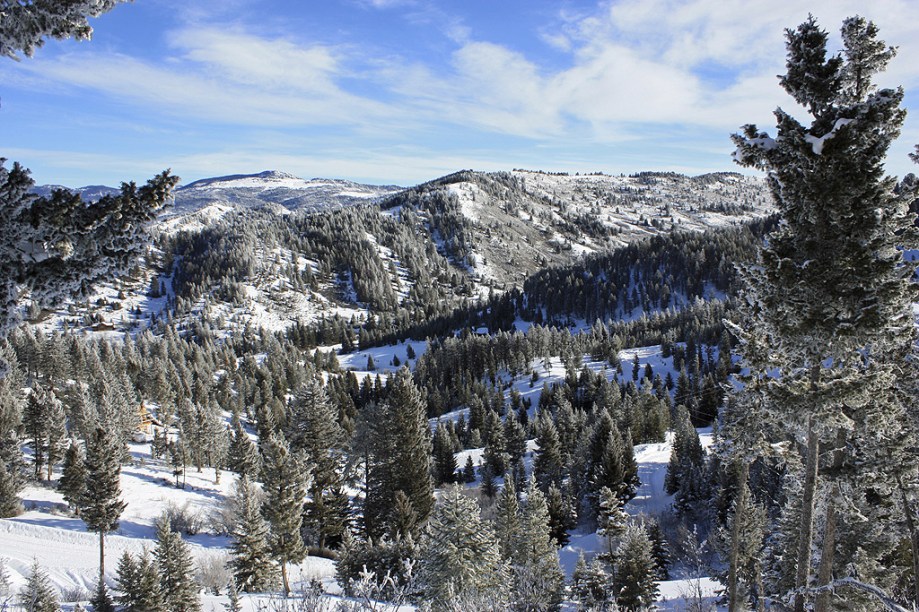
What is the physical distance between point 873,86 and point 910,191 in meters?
2.20

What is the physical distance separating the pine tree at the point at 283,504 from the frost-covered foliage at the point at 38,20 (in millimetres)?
28632

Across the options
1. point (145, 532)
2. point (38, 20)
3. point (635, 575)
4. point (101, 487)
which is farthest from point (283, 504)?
point (38, 20)

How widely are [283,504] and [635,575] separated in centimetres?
2068

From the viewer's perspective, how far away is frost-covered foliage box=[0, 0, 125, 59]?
533cm

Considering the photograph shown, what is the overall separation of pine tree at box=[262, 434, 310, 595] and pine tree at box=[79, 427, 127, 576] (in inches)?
333

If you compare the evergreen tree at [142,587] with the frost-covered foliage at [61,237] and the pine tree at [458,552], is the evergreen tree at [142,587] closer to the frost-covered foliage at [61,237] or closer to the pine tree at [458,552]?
the pine tree at [458,552]

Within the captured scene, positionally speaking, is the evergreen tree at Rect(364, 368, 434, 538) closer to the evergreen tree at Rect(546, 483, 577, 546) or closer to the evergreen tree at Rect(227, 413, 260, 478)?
the evergreen tree at Rect(546, 483, 577, 546)

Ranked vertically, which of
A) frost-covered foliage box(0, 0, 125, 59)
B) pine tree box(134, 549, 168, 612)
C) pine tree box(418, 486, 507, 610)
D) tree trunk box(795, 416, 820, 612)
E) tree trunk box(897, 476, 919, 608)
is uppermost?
frost-covered foliage box(0, 0, 125, 59)

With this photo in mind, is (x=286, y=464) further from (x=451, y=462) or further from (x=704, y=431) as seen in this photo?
(x=704, y=431)

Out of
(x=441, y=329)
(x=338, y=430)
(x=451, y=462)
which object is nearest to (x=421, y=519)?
(x=338, y=430)

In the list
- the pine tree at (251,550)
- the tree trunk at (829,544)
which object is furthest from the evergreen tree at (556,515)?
the tree trunk at (829,544)

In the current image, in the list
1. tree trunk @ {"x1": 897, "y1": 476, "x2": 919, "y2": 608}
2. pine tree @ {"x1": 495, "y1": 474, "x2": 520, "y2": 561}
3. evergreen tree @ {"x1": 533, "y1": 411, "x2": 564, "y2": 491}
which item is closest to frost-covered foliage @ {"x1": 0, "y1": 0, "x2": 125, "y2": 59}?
tree trunk @ {"x1": 897, "y1": 476, "x2": 919, "y2": 608}

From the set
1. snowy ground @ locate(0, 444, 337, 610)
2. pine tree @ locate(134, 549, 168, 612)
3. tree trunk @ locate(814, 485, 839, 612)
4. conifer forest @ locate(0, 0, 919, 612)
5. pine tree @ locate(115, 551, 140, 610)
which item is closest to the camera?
conifer forest @ locate(0, 0, 919, 612)

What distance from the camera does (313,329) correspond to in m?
180
